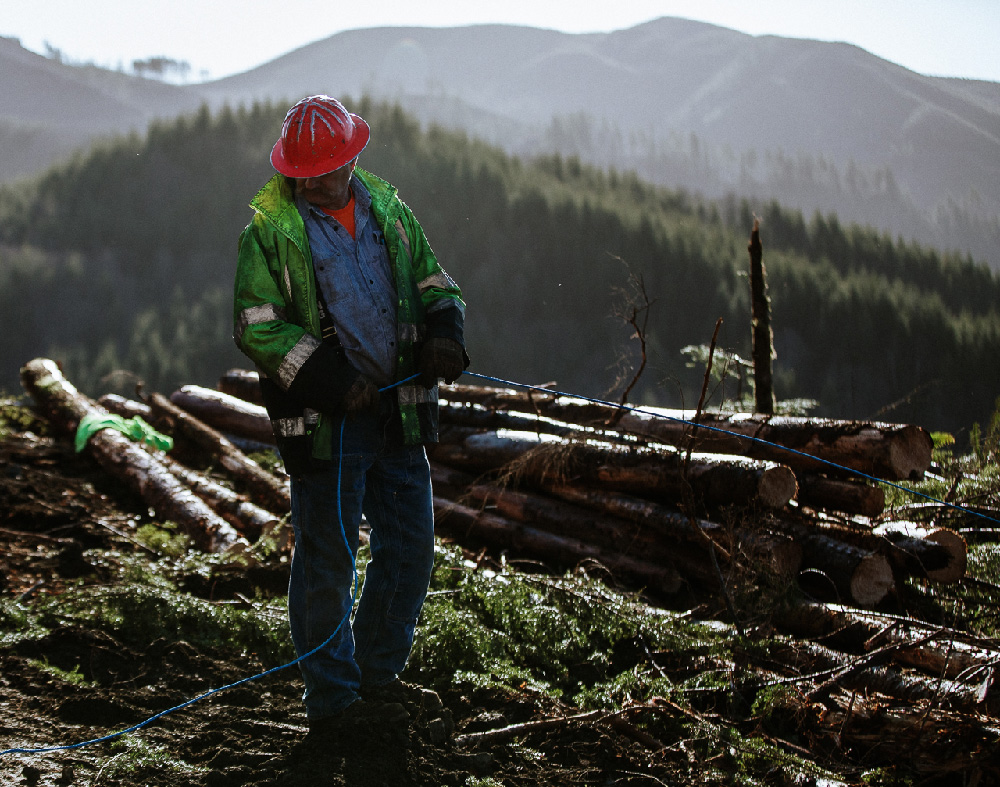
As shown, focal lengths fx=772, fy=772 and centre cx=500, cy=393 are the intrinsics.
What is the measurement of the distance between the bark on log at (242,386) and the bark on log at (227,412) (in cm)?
33

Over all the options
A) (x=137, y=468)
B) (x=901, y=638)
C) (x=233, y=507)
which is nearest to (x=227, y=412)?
(x=137, y=468)

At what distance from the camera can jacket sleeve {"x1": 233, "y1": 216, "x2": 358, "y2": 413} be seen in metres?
2.70

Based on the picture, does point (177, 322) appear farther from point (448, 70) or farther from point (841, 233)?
point (448, 70)

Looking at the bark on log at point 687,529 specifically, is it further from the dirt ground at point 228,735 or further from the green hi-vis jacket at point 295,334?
the green hi-vis jacket at point 295,334

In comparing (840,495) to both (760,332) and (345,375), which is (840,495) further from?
(345,375)

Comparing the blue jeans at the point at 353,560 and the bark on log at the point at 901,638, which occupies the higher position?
the blue jeans at the point at 353,560

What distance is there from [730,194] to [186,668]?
40059 millimetres

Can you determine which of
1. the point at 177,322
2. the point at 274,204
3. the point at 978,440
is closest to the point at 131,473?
the point at 274,204

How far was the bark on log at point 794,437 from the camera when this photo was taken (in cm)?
489

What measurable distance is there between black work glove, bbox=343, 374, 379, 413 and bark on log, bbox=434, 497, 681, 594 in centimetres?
249

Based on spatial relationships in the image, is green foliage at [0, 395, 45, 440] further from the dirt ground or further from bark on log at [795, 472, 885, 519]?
bark on log at [795, 472, 885, 519]

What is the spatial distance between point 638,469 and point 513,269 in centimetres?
3032

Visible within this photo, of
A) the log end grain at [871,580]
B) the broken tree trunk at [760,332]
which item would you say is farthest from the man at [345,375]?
the broken tree trunk at [760,332]

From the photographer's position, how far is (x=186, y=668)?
3.69m
